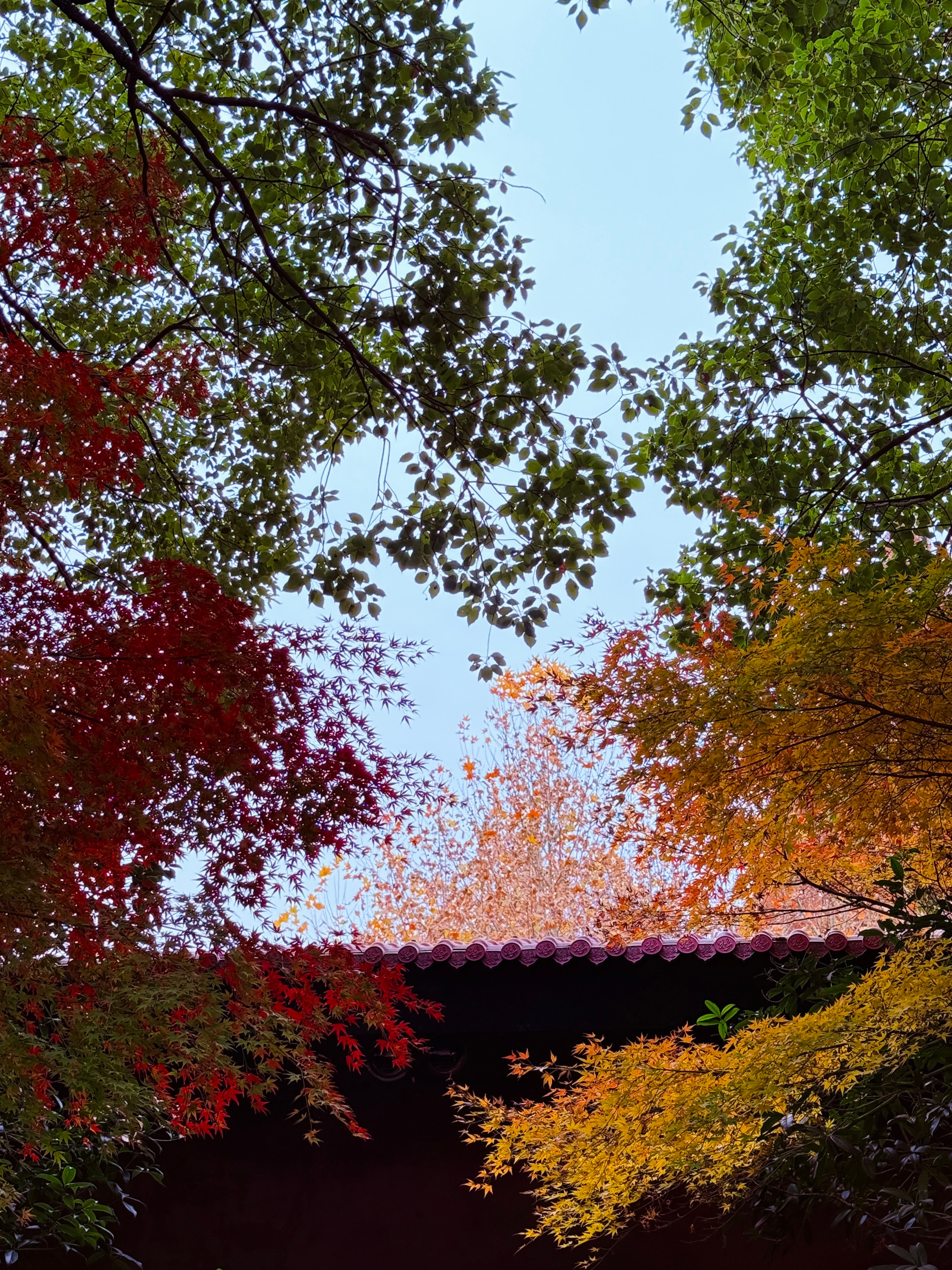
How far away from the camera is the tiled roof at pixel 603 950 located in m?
4.28

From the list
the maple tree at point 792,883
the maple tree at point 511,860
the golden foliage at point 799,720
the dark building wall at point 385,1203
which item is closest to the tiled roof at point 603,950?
the maple tree at point 792,883

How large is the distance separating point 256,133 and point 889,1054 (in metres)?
4.40

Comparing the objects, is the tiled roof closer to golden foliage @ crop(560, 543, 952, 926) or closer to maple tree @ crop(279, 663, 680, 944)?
golden foliage @ crop(560, 543, 952, 926)

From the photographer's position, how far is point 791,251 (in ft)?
17.9

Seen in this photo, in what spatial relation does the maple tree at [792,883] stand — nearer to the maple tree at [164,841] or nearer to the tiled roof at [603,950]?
the tiled roof at [603,950]

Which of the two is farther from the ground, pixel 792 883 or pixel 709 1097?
pixel 792 883

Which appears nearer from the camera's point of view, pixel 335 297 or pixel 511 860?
pixel 335 297

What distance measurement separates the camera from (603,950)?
4.32 metres

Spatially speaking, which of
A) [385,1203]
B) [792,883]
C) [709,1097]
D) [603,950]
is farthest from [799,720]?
[385,1203]

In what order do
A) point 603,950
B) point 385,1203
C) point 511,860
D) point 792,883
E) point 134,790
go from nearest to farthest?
point 134,790, point 792,883, point 603,950, point 385,1203, point 511,860

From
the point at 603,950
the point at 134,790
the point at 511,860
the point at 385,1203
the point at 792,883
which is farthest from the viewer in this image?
the point at 511,860

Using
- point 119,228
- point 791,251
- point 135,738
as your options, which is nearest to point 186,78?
point 119,228

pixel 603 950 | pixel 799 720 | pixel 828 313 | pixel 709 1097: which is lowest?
pixel 709 1097

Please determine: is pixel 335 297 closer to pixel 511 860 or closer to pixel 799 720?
pixel 799 720
